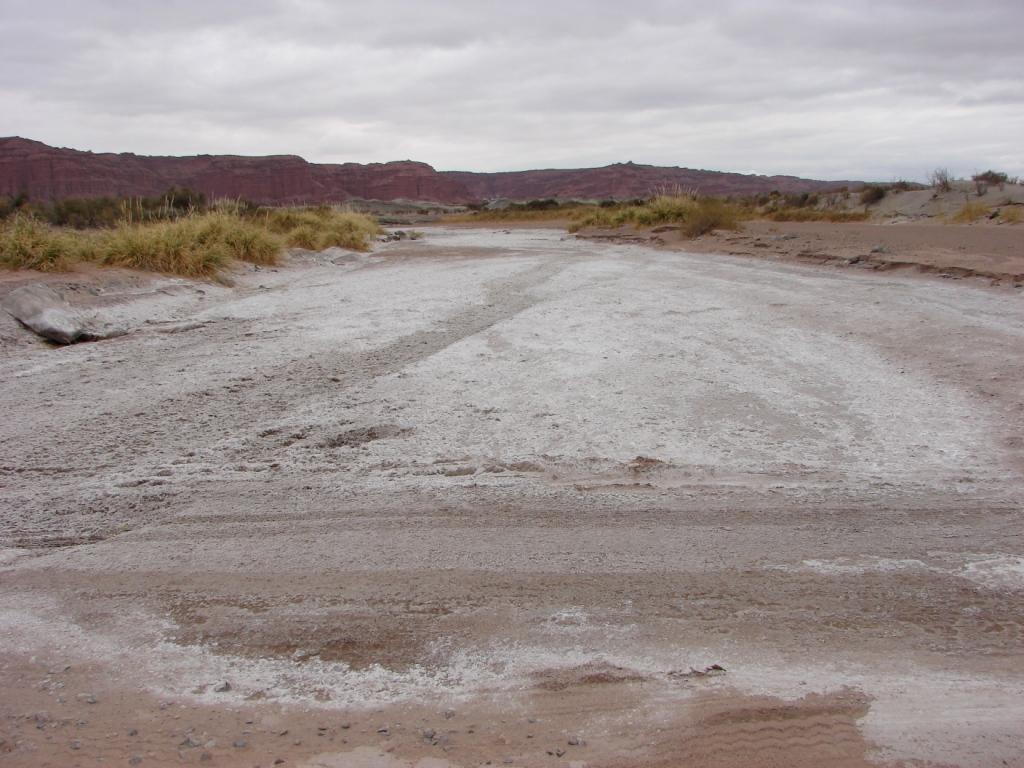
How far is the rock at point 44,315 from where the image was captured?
8.52 m

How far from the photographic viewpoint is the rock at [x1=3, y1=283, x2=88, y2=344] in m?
8.52

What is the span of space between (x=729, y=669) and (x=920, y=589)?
1118 millimetres

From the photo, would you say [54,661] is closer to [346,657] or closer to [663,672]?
[346,657]

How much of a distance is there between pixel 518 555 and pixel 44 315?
737cm

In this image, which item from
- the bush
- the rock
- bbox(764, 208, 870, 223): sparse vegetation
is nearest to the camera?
the rock

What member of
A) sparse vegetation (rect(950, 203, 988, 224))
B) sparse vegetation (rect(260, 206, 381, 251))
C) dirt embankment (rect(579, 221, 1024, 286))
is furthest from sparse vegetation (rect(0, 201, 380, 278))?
sparse vegetation (rect(950, 203, 988, 224))

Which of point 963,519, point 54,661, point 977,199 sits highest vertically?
point 977,199

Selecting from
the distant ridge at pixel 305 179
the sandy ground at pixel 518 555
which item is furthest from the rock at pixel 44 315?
the distant ridge at pixel 305 179

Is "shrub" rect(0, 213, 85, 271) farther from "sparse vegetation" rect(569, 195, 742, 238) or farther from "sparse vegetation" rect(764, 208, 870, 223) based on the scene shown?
"sparse vegetation" rect(764, 208, 870, 223)

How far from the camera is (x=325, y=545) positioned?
383 cm

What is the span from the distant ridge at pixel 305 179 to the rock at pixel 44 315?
52.5m

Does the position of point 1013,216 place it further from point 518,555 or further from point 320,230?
point 518,555

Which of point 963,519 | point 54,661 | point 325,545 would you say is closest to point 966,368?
point 963,519

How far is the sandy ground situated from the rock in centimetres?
85
